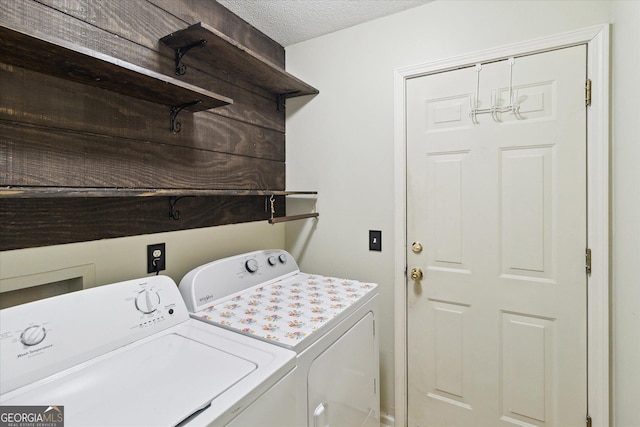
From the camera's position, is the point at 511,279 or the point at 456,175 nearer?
the point at 511,279

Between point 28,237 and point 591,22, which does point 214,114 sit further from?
point 591,22

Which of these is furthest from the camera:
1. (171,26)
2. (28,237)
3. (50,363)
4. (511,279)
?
(511,279)

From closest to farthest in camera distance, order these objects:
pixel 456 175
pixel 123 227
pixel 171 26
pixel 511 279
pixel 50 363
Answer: pixel 50 363, pixel 123 227, pixel 171 26, pixel 511 279, pixel 456 175

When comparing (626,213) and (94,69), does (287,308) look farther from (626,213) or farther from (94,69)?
(626,213)

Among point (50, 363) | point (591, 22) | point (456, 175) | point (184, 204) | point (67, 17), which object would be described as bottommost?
point (50, 363)

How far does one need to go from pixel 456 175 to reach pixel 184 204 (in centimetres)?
140

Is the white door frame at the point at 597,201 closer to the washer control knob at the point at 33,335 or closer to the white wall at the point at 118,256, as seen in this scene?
the white wall at the point at 118,256

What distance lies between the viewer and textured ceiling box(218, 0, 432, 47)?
175cm

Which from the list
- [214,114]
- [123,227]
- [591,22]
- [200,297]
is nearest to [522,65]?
[591,22]

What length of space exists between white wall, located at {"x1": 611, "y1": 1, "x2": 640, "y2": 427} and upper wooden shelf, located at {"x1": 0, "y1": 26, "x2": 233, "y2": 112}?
60.4 inches

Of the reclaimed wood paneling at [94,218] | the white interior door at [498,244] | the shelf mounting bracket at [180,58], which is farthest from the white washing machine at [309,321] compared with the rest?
the shelf mounting bracket at [180,58]

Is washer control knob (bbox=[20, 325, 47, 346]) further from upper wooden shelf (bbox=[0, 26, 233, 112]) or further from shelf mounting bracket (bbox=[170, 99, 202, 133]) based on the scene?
shelf mounting bracket (bbox=[170, 99, 202, 133])

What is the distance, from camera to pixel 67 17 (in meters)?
1.15

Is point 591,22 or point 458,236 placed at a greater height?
point 591,22
